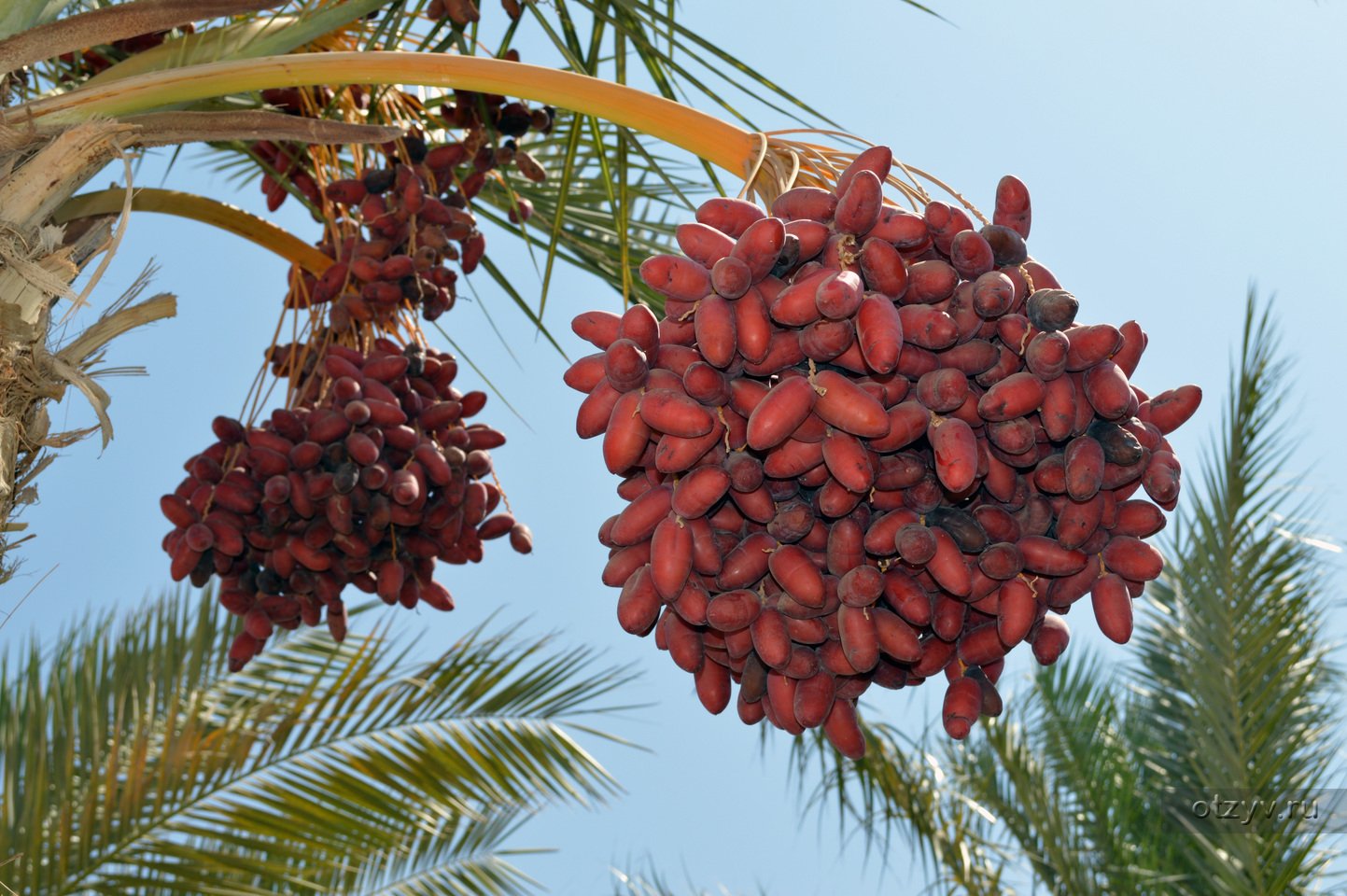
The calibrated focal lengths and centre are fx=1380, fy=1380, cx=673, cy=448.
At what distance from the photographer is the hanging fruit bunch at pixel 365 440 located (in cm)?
216

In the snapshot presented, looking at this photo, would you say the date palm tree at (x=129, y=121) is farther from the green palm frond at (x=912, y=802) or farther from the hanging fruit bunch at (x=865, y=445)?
the green palm frond at (x=912, y=802)

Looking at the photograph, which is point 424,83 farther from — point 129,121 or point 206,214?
point 206,214

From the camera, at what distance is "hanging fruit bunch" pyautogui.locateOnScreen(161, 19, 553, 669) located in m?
2.16

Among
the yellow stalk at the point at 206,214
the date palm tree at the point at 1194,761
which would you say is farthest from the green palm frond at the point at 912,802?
the yellow stalk at the point at 206,214

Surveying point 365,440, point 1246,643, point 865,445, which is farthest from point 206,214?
point 1246,643

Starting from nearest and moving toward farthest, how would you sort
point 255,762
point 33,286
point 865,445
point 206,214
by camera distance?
point 865,445, point 33,286, point 206,214, point 255,762

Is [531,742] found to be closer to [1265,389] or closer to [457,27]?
[457,27]

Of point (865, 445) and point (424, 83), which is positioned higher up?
point (424, 83)

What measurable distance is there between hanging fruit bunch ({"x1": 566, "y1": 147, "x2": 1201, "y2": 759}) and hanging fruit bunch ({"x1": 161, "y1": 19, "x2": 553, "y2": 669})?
0.93m

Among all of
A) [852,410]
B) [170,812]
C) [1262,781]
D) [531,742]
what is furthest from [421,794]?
[852,410]

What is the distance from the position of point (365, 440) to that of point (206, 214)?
0.55 metres

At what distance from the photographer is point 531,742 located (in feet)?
13.1

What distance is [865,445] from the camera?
4.07 ft

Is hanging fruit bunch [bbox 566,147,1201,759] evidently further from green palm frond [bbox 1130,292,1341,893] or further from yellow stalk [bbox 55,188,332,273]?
green palm frond [bbox 1130,292,1341,893]
